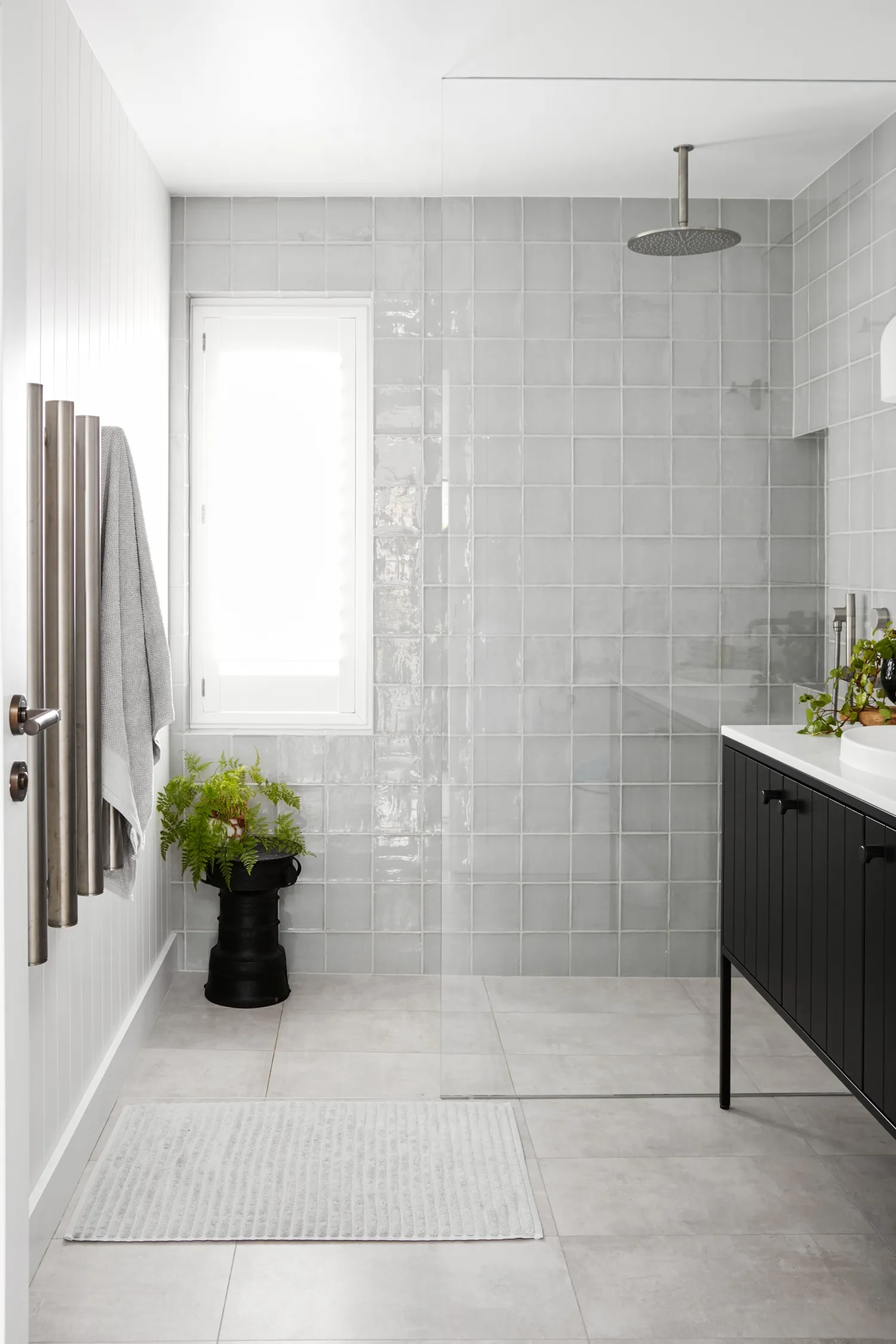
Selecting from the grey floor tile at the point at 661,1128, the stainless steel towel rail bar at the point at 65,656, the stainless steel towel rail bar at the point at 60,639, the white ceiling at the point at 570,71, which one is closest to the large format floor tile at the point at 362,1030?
the grey floor tile at the point at 661,1128

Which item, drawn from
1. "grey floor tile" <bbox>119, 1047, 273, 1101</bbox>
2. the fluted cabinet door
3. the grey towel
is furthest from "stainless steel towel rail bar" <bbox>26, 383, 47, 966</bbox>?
the fluted cabinet door

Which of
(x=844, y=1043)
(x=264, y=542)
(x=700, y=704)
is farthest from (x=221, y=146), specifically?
(x=844, y=1043)

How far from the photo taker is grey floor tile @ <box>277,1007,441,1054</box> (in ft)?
9.93

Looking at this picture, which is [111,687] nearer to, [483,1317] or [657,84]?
[483,1317]

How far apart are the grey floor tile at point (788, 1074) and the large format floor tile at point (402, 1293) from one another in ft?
2.82

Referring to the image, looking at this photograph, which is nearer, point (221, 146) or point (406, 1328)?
point (406, 1328)

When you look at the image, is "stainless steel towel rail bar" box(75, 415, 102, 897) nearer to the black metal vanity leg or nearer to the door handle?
the door handle

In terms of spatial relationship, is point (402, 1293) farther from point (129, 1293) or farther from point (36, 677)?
point (36, 677)

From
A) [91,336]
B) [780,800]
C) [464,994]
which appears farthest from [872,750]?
[91,336]

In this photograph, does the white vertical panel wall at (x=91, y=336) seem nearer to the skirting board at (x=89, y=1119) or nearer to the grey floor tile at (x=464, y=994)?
the skirting board at (x=89, y=1119)

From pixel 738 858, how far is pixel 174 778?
1.80 meters

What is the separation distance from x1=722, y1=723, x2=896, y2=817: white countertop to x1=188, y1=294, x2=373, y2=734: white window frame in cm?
137

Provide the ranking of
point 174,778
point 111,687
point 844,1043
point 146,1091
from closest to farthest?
point 844,1043 → point 111,687 → point 146,1091 → point 174,778

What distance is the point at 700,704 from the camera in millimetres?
2631
